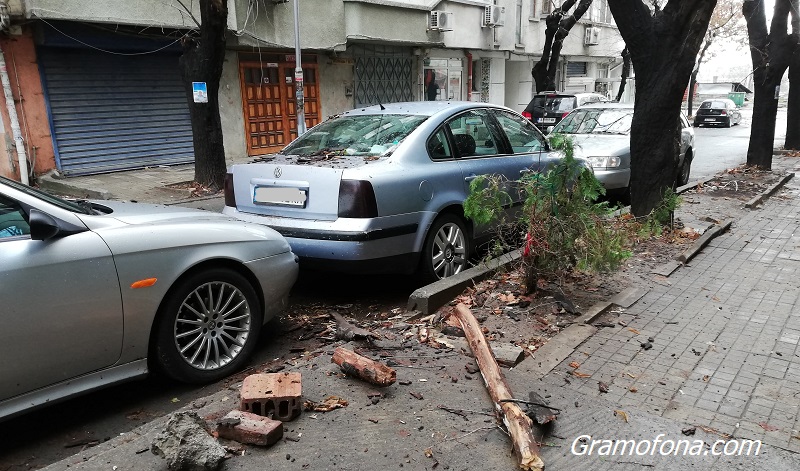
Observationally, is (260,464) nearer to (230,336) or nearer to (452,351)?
(230,336)

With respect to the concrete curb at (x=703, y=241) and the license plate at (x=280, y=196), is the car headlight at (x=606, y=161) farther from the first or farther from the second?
the license plate at (x=280, y=196)

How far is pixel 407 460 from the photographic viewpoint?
2725mm

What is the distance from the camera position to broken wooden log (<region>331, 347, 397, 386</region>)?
3.31 metres

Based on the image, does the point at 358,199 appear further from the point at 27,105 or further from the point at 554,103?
the point at 554,103

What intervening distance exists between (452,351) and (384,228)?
1215 mm

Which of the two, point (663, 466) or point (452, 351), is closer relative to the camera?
point (663, 466)

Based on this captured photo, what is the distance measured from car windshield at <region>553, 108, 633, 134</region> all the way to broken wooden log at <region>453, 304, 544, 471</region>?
23.5 feet

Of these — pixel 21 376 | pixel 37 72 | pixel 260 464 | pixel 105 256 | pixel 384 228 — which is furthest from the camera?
pixel 37 72

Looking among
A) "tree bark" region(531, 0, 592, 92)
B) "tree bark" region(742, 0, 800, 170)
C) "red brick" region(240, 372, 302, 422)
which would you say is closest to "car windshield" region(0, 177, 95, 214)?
"red brick" region(240, 372, 302, 422)

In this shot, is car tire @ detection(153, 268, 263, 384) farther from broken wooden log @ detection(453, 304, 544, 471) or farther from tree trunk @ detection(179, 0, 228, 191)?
tree trunk @ detection(179, 0, 228, 191)

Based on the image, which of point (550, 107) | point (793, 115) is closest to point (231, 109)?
point (550, 107)

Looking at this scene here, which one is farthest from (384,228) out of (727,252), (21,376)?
(727,252)

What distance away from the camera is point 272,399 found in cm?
298

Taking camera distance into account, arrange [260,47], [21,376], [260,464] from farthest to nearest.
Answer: [260,47] < [21,376] < [260,464]
